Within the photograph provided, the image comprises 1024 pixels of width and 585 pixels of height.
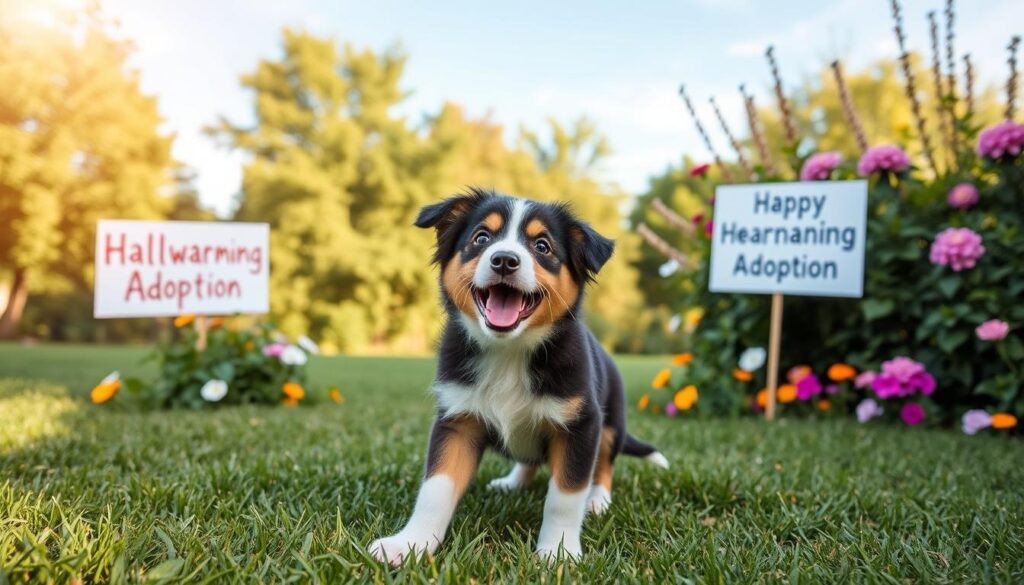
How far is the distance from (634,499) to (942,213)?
→ 4114 mm

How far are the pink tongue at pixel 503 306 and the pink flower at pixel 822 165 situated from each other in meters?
4.34

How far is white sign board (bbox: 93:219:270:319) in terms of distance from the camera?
5.43m

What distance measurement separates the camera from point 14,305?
74.5 ft

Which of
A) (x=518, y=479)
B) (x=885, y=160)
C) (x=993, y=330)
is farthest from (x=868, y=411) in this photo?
(x=518, y=479)

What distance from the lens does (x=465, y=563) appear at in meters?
1.92

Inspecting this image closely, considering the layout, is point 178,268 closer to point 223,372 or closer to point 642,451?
point 223,372

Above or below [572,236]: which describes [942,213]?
above

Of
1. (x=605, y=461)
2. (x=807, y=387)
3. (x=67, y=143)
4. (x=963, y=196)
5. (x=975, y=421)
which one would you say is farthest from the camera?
(x=67, y=143)

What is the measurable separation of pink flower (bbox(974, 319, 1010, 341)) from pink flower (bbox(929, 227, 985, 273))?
0.47 metres

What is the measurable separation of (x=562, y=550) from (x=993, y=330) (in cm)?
404

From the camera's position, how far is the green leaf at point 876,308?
500cm

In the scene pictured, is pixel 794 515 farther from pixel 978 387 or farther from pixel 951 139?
pixel 951 139


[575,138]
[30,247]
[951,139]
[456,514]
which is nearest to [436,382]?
[456,514]

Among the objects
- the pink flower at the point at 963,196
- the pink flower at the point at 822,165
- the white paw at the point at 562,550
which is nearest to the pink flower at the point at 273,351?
the white paw at the point at 562,550
